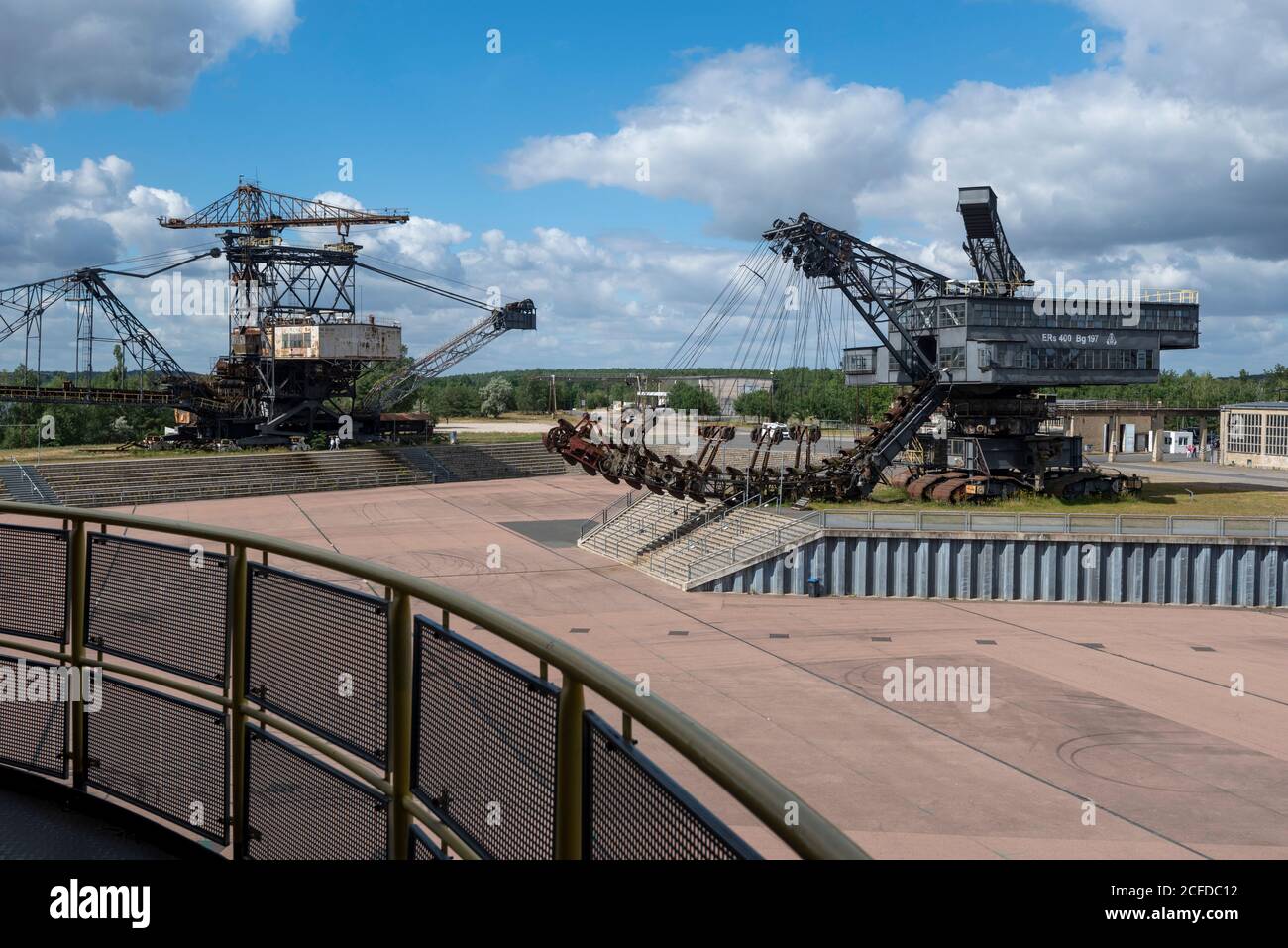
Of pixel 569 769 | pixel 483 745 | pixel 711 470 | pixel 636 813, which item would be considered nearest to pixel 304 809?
pixel 483 745

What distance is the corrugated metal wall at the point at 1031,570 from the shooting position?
3428cm

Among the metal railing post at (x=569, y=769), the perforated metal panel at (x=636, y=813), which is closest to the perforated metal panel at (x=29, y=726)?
the metal railing post at (x=569, y=769)

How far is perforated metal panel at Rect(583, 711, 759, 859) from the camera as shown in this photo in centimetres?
285

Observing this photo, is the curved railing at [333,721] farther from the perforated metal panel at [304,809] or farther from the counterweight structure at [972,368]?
the counterweight structure at [972,368]

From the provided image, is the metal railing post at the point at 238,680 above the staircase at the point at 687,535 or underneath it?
above

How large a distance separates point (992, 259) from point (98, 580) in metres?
49.5

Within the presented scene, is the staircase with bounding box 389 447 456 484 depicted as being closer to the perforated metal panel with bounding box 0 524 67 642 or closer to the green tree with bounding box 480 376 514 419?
the perforated metal panel with bounding box 0 524 67 642

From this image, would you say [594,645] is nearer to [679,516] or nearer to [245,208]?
[679,516]

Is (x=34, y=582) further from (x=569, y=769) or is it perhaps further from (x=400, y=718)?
(x=569, y=769)

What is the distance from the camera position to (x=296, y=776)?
493 cm

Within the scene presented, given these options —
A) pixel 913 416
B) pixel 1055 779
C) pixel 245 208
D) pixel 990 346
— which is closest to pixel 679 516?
pixel 913 416

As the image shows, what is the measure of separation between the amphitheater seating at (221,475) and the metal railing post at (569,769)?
181 feet

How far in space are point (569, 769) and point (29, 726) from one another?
4.21m
